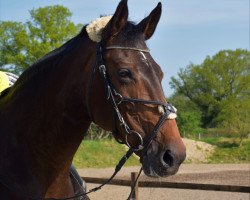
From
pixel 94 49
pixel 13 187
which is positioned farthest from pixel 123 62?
pixel 13 187

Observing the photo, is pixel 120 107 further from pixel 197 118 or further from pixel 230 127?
pixel 197 118

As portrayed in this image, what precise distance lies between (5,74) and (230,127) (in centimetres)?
4664

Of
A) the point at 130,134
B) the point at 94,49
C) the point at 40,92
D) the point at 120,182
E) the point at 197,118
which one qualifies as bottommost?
the point at 197,118

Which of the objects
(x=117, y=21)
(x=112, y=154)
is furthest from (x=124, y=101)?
(x=112, y=154)

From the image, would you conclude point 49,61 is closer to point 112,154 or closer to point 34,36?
point 112,154

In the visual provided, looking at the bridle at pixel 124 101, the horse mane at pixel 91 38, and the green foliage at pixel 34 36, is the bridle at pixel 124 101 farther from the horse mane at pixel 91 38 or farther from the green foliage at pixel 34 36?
the green foliage at pixel 34 36

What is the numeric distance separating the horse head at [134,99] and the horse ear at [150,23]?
0.01m

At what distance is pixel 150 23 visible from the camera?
135 inches

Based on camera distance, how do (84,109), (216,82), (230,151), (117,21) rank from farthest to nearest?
(216,82) < (230,151) < (84,109) < (117,21)

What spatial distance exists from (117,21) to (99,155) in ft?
101

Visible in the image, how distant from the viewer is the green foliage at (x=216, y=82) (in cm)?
7600

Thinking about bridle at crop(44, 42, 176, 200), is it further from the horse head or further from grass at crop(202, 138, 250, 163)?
grass at crop(202, 138, 250, 163)

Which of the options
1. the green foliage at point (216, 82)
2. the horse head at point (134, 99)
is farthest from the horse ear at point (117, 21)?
the green foliage at point (216, 82)

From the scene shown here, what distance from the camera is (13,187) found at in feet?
10.9
